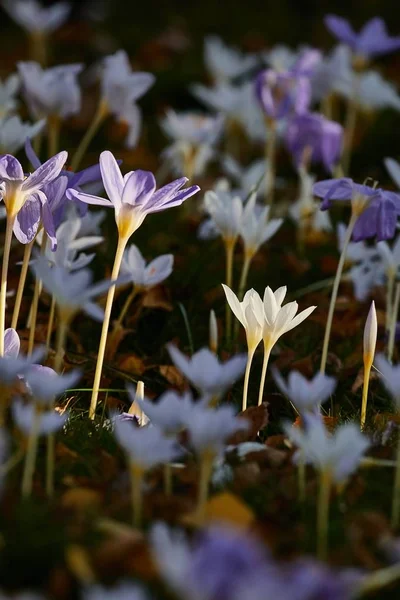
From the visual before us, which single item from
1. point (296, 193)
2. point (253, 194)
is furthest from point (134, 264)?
point (296, 193)

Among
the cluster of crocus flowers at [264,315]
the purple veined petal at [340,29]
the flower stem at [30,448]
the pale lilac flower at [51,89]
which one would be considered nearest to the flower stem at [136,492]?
the flower stem at [30,448]

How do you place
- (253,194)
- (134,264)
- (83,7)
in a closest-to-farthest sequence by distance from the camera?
(134,264)
(253,194)
(83,7)

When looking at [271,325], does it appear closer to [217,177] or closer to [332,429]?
[332,429]

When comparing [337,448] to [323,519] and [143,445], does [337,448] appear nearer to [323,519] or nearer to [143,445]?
[323,519]

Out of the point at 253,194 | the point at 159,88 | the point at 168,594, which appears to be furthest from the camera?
the point at 159,88

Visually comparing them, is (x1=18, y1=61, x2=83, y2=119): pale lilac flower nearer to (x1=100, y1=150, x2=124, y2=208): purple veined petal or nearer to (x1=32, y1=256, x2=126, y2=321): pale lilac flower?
(x1=100, y1=150, x2=124, y2=208): purple veined petal

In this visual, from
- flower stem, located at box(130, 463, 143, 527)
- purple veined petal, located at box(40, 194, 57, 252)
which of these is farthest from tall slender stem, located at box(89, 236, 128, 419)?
flower stem, located at box(130, 463, 143, 527)

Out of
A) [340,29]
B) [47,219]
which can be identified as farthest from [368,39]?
[47,219]
